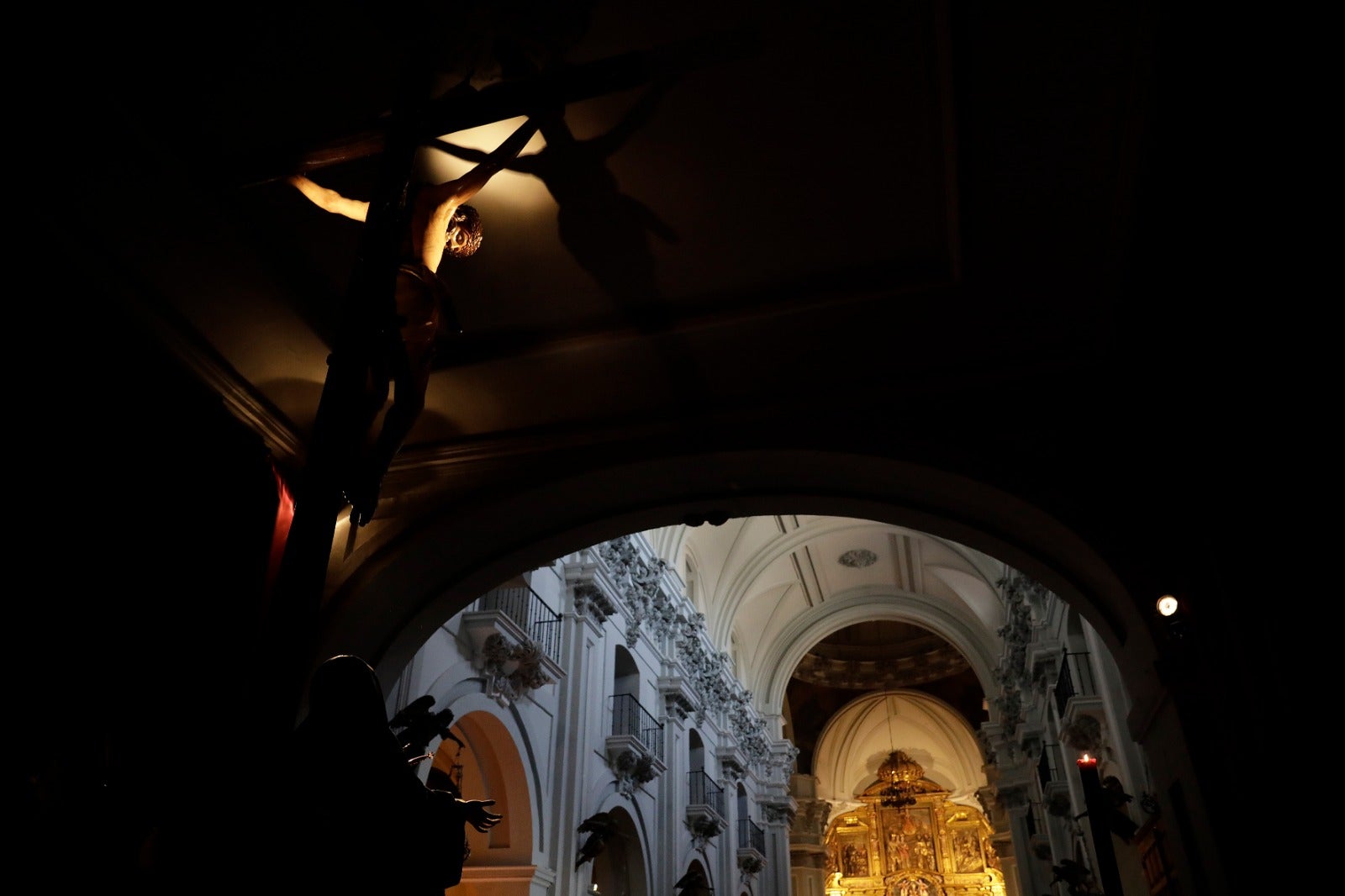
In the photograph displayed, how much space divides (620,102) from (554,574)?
8.39 meters

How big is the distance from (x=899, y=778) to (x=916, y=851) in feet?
13.2

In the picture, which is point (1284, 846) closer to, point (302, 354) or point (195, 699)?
point (195, 699)

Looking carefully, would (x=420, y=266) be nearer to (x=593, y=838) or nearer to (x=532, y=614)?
(x=532, y=614)

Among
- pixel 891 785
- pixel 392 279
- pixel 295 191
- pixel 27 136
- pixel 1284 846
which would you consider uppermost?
pixel 891 785

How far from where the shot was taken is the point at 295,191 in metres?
5.04

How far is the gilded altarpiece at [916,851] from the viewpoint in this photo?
3450cm

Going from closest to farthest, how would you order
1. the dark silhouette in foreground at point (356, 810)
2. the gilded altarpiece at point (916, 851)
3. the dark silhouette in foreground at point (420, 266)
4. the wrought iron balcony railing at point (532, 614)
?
the dark silhouette in foreground at point (356, 810)
the dark silhouette in foreground at point (420, 266)
the wrought iron balcony railing at point (532, 614)
the gilded altarpiece at point (916, 851)

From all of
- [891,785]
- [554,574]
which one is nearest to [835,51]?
[554,574]

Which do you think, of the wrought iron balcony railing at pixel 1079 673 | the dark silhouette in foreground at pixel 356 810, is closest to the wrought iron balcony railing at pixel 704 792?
the wrought iron balcony railing at pixel 1079 673

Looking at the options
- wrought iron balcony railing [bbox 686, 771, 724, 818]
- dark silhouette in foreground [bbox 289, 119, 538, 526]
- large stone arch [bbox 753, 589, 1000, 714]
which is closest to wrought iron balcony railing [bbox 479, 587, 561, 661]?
wrought iron balcony railing [bbox 686, 771, 724, 818]

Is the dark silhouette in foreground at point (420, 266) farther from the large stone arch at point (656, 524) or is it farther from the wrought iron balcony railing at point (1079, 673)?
the wrought iron balcony railing at point (1079, 673)

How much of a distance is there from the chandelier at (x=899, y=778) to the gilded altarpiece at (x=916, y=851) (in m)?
1.14

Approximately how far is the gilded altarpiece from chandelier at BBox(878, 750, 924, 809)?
1137mm

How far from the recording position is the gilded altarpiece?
34.5 meters
